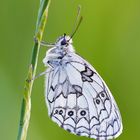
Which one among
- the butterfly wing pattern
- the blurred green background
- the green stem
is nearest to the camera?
the green stem

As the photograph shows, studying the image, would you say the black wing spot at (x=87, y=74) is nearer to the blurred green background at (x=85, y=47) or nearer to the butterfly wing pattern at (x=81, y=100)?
the butterfly wing pattern at (x=81, y=100)

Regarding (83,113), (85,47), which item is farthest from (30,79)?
(85,47)

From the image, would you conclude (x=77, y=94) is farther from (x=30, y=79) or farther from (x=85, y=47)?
(x=85, y=47)

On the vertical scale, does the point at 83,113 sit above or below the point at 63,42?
below

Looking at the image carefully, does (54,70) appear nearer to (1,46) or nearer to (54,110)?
(54,110)

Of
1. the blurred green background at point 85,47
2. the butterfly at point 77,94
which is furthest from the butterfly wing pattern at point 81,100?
the blurred green background at point 85,47

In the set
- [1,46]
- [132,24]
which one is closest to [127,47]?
[132,24]

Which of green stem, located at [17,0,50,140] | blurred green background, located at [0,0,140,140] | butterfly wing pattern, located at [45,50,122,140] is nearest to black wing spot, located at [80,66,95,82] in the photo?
butterfly wing pattern, located at [45,50,122,140]

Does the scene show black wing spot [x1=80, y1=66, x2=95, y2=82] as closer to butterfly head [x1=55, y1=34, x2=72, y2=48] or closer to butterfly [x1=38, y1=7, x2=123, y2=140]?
butterfly [x1=38, y1=7, x2=123, y2=140]
